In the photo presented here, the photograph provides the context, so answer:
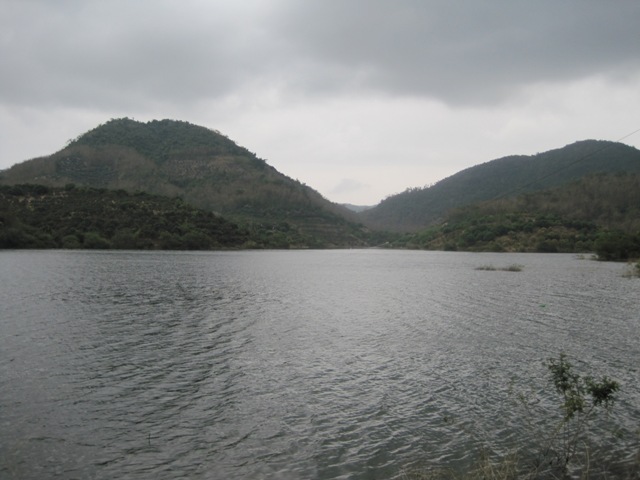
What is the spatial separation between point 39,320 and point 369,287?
29093 mm

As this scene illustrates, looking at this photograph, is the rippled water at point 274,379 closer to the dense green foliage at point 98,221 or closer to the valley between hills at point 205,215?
the valley between hills at point 205,215

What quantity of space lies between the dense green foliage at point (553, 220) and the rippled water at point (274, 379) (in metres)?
114

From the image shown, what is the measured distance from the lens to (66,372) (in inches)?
593

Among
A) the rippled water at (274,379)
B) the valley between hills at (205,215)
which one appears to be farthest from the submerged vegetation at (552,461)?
the valley between hills at (205,215)

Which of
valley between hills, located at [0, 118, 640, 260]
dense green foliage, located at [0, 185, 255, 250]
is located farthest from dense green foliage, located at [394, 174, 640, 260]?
dense green foliage, located at [0, 185, 255, 250]

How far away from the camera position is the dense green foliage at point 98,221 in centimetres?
A: 9444

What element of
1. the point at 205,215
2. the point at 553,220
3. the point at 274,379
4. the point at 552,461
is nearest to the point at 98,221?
the point at 205,215

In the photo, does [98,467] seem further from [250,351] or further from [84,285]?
[84,285]

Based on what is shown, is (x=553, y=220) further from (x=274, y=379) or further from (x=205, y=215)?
(x=274, y=379)

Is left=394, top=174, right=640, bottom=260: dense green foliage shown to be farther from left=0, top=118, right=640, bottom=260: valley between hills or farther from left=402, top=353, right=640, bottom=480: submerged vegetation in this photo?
left=402, top=353, right=640, bottom=480: submerged vegetation

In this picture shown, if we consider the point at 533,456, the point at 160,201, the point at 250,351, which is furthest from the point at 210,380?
the point at 160,201

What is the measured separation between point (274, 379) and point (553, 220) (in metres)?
156

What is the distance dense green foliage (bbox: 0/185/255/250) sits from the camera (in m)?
94.4

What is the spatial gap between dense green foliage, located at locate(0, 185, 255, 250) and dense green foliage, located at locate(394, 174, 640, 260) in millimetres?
85503
